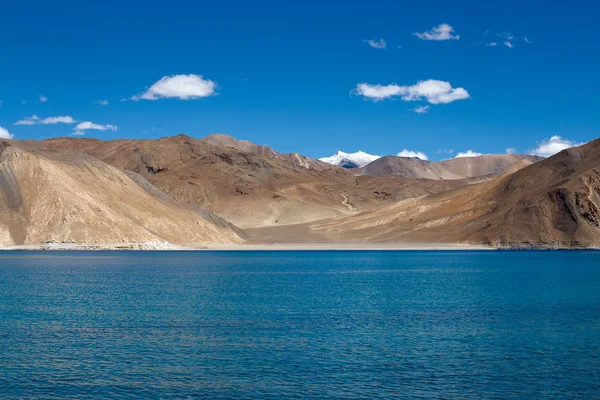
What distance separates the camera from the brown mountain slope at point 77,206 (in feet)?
411

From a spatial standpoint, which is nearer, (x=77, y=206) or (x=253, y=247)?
(x=77, y=206)

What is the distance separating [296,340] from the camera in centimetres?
3391

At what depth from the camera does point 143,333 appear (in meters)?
35.9

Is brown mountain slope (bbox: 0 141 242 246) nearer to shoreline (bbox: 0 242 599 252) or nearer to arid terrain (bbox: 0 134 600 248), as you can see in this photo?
arid terrain (bbox: 0 134 600 248)

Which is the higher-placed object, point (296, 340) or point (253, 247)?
point (253, 247)

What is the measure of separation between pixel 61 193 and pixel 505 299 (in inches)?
3720

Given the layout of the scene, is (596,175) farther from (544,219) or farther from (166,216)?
(166,216)

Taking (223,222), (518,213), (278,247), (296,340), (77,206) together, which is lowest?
(296,340)

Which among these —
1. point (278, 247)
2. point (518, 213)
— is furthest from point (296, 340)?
point (278, 247)

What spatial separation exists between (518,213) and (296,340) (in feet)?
437

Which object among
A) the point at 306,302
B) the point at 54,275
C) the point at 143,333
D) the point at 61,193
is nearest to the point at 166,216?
the point at 61,193

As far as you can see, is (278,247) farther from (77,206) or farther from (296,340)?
(296,340)

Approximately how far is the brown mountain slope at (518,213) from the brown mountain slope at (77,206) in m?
54.9

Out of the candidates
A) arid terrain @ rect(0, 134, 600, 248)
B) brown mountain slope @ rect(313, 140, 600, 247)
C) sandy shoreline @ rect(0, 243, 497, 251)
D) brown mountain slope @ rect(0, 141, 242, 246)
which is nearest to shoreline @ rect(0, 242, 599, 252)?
sandy shoreline @ rect(0, 243, 497, 251)
